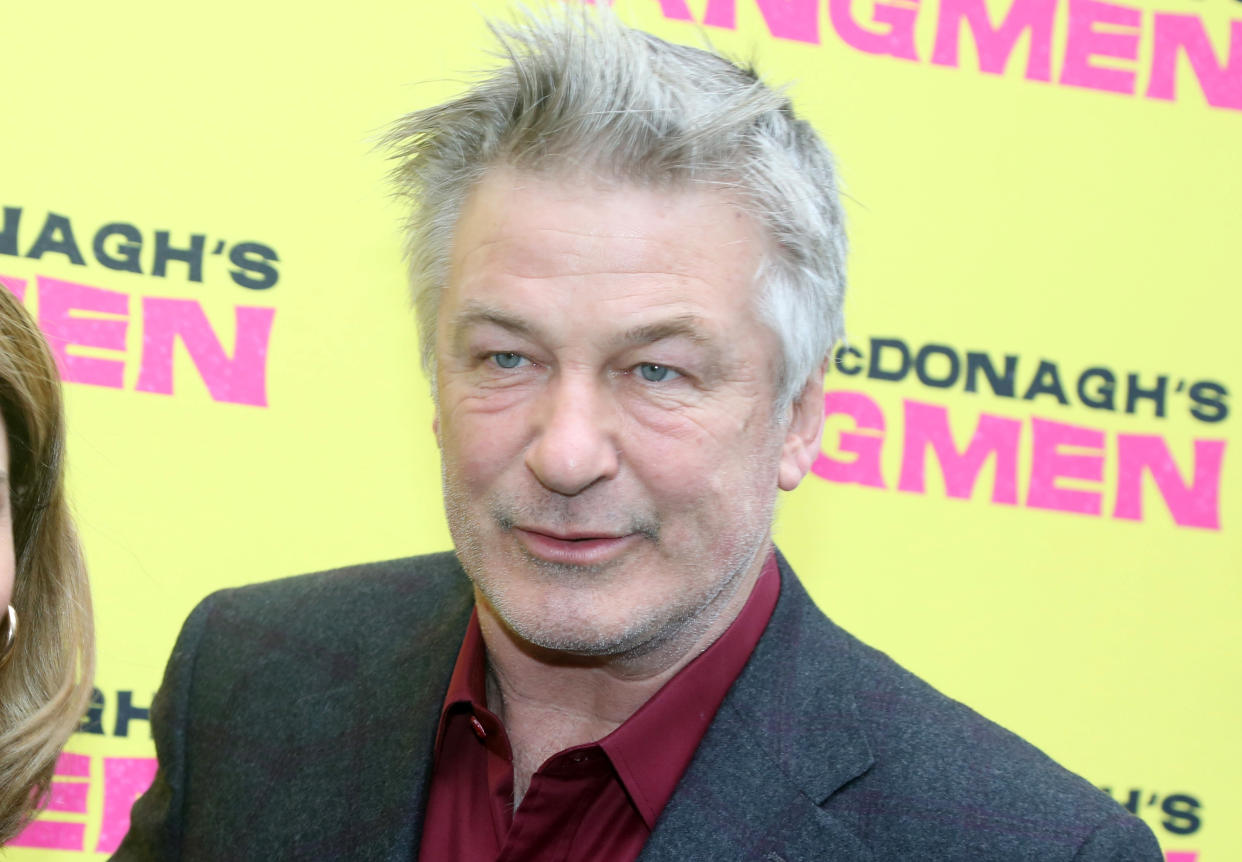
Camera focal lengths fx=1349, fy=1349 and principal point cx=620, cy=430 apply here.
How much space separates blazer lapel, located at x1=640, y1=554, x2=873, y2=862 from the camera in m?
1.55

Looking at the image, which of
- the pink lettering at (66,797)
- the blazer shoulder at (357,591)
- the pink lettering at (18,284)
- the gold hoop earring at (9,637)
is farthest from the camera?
the pink lettering at (66,797)

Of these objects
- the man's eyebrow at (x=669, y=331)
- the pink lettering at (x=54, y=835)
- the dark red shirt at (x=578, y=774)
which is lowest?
the pink lettering at (x=54, y=835)

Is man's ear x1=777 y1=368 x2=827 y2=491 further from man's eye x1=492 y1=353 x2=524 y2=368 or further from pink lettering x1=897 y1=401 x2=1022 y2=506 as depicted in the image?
pink lettering x1=897 y1=401 x2=1022 y2=506

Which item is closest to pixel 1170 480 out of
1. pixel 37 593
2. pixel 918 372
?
pixel 918 372

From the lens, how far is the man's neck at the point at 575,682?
5.56ft

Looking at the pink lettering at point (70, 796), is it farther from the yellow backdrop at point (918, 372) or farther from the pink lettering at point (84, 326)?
the pink lettering at point (84, 326)

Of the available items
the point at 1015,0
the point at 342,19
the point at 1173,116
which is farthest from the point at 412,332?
the point at 1173,116

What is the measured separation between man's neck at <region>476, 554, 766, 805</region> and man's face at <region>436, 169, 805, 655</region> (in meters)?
0.06

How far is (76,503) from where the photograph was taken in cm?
232

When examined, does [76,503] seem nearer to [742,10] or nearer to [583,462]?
[583,462]

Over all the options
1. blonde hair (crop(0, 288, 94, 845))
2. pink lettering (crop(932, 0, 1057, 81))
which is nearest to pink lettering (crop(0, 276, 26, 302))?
blonde hair (crop(0, 288, 94, 845))

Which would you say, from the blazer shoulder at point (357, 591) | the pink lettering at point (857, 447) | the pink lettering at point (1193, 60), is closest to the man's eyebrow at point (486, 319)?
the blazer shoulder at point (357, 591)

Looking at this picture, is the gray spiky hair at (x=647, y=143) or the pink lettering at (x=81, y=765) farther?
the pink lettering at (x=81, y=765)

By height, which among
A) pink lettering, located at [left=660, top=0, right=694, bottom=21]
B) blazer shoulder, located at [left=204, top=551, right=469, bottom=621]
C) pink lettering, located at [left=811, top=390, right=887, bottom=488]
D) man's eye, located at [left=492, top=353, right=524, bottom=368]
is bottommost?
blazer shoulder, located at [left=204, top=551, right=469, bottom=621]
